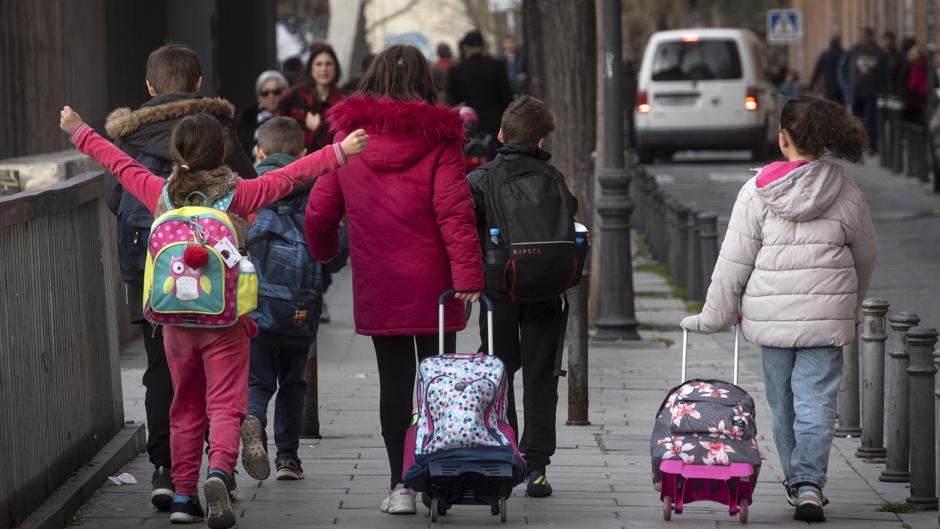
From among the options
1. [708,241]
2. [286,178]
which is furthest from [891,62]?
[286,178]

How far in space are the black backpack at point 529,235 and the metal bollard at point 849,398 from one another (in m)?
2.11

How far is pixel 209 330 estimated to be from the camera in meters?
6.24

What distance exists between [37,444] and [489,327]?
1.64 m

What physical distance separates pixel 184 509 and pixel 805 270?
236cm

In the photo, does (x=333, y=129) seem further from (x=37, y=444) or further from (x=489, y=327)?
(x=37, y=444)

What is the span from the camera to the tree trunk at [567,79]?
12.9 metres

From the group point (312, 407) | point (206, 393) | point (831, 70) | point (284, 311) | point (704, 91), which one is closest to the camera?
point (206, 393)

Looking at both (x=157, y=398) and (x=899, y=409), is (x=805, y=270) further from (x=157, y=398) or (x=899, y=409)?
(x=157, y=398)

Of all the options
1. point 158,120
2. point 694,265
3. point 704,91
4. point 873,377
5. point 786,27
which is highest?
point 786,27

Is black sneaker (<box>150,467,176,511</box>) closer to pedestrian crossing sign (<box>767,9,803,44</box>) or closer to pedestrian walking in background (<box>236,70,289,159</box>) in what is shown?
pedestrian walking in background (<box>236,70,289,159</box>)

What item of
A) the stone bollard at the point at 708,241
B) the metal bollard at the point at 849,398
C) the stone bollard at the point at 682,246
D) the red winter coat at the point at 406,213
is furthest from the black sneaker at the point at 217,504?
the stone bollard at the point at 682,246

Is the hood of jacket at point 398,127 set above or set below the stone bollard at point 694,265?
above

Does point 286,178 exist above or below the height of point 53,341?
above

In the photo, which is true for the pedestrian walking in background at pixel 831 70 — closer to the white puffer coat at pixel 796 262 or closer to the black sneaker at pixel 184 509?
the white puffer coat at pixel 796 262
